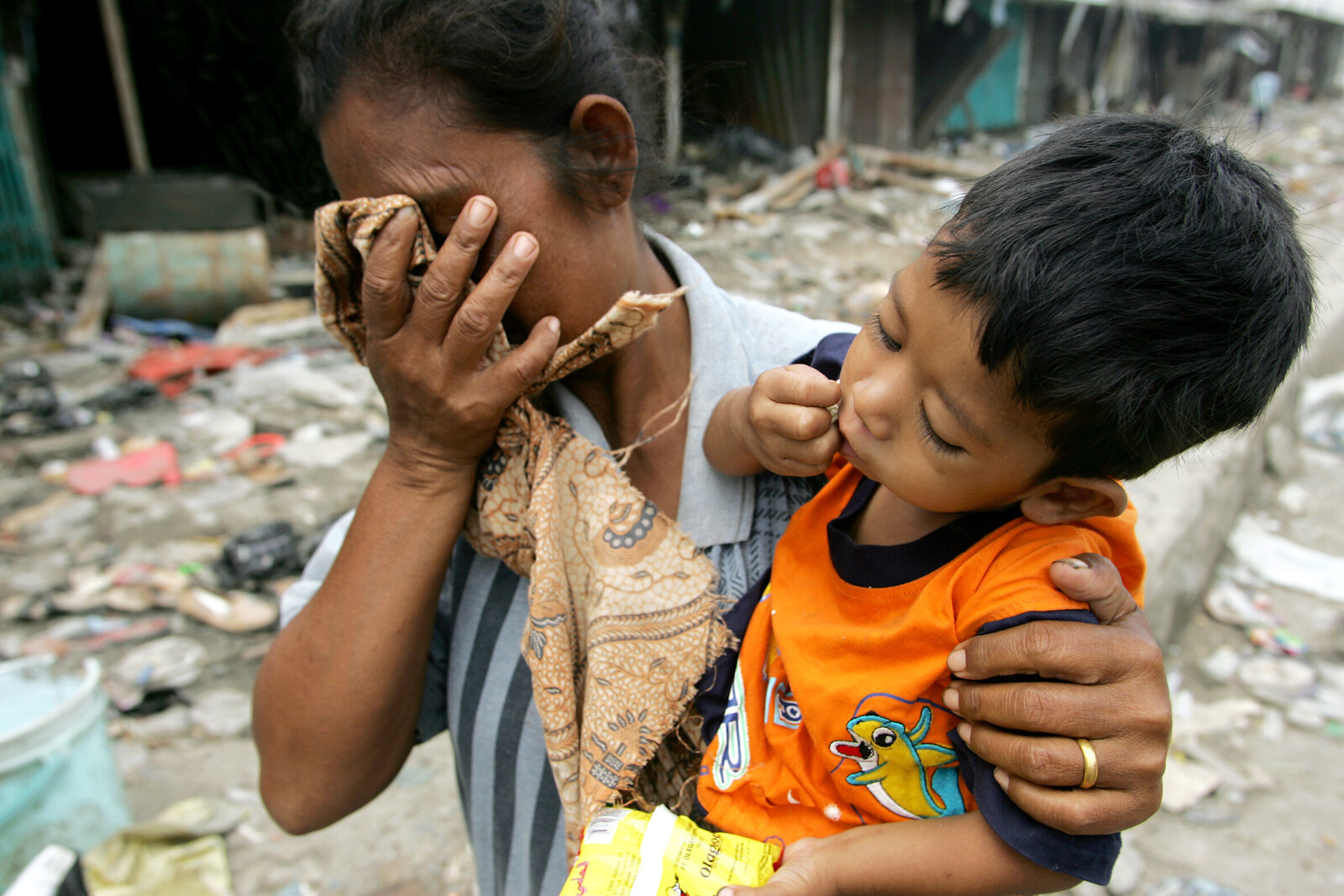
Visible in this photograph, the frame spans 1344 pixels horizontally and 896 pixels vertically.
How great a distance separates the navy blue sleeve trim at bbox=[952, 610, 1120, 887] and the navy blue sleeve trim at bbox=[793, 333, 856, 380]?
0.46 metres

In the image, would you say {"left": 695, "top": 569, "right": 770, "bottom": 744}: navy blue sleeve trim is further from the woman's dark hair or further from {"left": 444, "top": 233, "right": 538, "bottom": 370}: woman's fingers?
the woman's dark hair

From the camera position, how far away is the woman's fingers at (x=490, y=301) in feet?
3.79

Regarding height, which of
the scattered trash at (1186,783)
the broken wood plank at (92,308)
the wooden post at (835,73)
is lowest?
the scattered trash at (1186,783)

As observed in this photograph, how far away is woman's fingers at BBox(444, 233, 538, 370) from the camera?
1.16 metres

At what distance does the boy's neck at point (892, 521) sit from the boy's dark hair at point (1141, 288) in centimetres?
22

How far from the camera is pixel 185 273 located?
24.3ft

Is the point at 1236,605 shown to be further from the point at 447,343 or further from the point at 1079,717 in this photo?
the point at 447,343

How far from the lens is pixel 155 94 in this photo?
9633mm

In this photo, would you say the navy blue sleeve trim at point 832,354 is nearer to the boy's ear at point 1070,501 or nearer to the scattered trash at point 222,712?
the boy's ear at point 1070,501

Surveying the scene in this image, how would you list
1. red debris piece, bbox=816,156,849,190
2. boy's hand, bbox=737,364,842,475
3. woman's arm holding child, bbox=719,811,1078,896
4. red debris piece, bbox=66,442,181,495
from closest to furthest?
1. woman's arm holding child, bbox=719,811,1078,896
2. boy's hand, bbox=737,364,842,475
3. red debris piece, bbox=66,442,181,495
4. red debris piece, bbox=816,156,849,190

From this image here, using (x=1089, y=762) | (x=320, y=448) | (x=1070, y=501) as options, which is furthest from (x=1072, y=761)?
(x=320, y=448)

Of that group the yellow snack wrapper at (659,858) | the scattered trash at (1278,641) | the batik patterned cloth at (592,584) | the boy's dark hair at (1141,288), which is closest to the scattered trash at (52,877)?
the batik patterned cloth at (592,584)

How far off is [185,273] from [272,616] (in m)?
4.94

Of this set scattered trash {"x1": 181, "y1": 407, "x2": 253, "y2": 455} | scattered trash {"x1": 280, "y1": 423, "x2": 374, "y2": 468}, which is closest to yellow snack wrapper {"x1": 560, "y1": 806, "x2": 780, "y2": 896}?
scattered trash {"x1": 280, "y1": 423, "x2": 374, "y2": 468}
